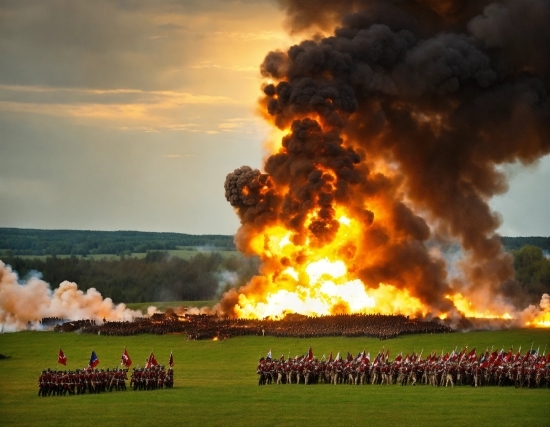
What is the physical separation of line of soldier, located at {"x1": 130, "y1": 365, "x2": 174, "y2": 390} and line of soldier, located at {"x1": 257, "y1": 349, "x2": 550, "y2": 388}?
17.3ft

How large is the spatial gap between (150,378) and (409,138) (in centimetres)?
5046

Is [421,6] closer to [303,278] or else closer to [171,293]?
[303,278]

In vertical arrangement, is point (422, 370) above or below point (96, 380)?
above

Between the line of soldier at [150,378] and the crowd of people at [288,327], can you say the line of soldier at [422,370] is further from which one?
the crowd of people at [288,327]

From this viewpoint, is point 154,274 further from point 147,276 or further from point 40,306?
point 40,306

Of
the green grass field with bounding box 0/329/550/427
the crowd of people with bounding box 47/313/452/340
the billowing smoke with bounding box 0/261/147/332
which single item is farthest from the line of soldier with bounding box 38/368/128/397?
the billowing smoke with bounding box 0/261/147/332

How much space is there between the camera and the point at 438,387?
196 ft

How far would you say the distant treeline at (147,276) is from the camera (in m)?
160

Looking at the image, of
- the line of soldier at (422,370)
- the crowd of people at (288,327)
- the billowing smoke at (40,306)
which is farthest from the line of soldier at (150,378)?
the billowing smoke at (40,306)

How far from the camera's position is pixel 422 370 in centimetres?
6072

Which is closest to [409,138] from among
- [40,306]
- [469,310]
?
[469,310]

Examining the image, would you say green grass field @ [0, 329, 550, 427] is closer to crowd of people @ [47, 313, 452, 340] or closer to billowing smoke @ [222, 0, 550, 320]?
crowd of people @ [47, 313, 452, 340]

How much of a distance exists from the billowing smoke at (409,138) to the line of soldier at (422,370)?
95.8 ft

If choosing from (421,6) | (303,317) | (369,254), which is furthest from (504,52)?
(303,317)
